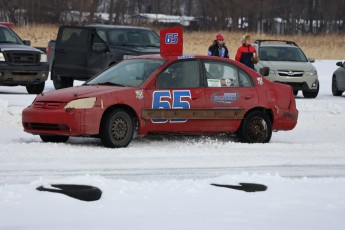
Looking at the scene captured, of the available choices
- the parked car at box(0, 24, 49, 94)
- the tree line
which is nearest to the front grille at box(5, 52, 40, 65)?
the parked car at box(0, 24, 49, 94)

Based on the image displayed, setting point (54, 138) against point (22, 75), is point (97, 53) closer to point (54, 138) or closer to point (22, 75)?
point (22, 75)

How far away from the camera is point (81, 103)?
13602mm

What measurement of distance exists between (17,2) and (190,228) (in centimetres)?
9403

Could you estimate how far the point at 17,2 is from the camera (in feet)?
330

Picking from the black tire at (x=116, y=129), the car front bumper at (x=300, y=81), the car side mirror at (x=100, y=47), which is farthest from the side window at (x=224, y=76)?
the car front bumper at (x=300, y=81)

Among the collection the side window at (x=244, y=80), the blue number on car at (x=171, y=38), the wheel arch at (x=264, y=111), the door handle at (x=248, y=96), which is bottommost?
the wheel arch at (x=264, y=111)

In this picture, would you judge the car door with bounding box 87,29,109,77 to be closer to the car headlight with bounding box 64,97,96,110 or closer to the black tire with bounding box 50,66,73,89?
the black tire with bounding box 50,66,73,89

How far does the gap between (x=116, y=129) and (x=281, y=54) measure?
51.0ft

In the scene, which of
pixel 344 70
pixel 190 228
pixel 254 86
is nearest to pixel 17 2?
pixel 344 70

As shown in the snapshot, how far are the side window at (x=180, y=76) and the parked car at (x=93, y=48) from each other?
9777 mm

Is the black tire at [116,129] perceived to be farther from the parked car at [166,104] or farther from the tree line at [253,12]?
the tree line at [253,12]

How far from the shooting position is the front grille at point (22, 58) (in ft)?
80.8

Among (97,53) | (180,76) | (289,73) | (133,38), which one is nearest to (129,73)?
(180,76)

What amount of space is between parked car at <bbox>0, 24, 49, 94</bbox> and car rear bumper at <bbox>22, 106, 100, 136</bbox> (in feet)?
35.8
